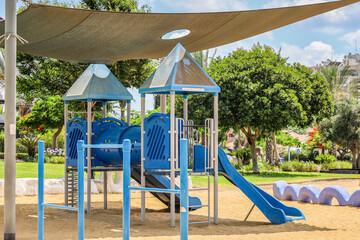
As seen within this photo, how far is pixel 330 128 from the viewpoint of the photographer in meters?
38.2

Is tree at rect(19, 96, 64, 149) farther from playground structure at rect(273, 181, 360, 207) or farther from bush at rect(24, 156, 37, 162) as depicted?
playground structure at rect(273, 181, 360, 207)

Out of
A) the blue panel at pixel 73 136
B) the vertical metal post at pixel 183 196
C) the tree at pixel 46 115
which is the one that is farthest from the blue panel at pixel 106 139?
the tree at pixel 46 115

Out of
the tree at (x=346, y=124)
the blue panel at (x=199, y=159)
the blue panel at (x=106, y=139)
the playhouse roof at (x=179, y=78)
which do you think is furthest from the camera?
the tree at (x=346, y=124)

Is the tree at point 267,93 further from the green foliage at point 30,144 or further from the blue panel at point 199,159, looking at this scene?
the blue panel at point 199,159

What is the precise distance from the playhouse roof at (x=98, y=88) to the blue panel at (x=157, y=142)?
2.27m

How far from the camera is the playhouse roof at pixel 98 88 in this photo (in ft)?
41.7

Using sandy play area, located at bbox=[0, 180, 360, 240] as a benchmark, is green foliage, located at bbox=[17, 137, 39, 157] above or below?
above

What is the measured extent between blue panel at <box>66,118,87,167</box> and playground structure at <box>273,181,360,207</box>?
6.41m

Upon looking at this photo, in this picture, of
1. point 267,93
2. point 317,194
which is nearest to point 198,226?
point 317,194

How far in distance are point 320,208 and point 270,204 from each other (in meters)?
3.13

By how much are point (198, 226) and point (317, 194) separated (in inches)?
207

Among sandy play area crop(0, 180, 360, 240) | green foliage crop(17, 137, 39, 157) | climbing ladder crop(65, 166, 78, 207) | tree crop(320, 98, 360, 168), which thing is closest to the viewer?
sandy play area crop(0, 180, 360, 240)

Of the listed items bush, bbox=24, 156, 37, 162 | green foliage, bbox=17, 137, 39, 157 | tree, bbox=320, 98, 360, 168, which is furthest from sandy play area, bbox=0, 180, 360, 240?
tree, bbox=320, 98, 360, 168

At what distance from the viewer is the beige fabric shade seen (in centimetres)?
967
